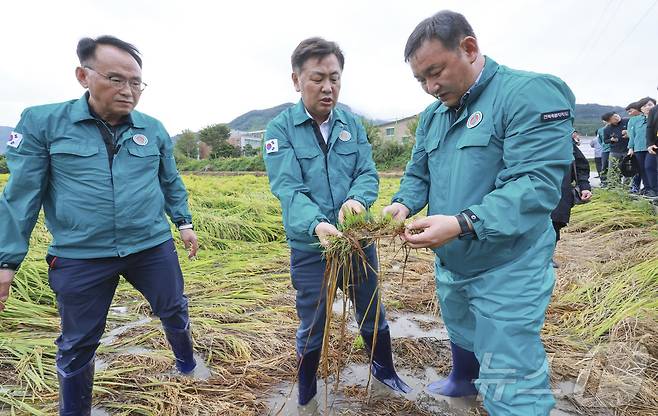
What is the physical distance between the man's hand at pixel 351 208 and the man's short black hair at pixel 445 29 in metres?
0.68

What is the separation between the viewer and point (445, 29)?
4.71 feet

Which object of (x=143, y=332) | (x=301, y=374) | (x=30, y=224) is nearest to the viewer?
(x=30, y=224)

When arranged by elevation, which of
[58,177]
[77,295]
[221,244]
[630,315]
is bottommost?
[221,244]

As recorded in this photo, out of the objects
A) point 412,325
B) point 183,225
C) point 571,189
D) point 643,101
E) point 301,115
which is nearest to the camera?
point 301,115

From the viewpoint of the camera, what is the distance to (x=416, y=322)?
10.6 feet

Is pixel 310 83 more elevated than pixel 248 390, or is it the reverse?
pixel 310 83

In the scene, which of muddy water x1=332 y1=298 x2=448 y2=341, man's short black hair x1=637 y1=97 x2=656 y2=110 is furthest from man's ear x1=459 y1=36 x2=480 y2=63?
man's short black hair x1=637 y1=97 x2=656 y2=110

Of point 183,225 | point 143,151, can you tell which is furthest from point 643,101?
point 143,151

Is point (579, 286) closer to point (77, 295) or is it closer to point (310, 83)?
point (310, 83)

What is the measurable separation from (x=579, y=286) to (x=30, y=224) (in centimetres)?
395

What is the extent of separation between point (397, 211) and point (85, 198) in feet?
4.79

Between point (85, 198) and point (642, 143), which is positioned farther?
point (642, 143)

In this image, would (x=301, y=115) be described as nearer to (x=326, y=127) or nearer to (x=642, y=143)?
(x=326, y=127)

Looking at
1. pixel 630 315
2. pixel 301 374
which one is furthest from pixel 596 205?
pixel 301 374
